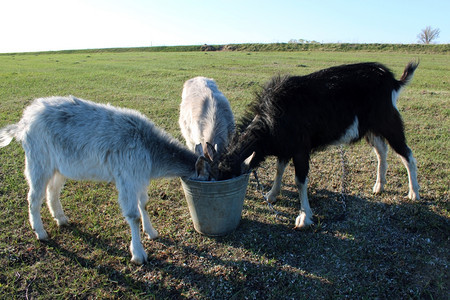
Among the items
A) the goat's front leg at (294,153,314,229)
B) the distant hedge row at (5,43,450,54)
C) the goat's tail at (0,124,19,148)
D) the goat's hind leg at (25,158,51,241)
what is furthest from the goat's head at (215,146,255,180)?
the distant hedge row at (5,43,450,54)

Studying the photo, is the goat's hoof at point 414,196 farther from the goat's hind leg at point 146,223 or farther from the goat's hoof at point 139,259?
the goat's hoof at point 139,259

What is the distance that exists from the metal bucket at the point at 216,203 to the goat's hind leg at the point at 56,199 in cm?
171

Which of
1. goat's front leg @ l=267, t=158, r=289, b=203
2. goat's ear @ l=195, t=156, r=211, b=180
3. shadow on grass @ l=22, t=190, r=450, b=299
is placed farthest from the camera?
goat's front leg @ l=267, t=158, r=289, b=203

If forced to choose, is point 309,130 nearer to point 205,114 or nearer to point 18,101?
point 205,114

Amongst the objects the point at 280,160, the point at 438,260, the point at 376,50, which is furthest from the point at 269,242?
the point at 376,50

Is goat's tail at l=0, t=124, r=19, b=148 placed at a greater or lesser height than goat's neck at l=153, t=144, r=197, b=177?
greater

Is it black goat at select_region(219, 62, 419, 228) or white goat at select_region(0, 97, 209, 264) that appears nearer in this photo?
white goat at select_region(0, 97, 209, 264)

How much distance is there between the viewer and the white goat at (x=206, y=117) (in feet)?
14.7

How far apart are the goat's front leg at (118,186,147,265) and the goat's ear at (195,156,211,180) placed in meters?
0.75

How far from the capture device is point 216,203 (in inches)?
144

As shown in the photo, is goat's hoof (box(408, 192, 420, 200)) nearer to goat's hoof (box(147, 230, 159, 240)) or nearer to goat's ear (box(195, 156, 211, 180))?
goat's ear (box(195, 156, 211, 180))

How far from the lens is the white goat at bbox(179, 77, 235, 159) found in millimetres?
4473

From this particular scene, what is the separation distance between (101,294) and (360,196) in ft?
12.1

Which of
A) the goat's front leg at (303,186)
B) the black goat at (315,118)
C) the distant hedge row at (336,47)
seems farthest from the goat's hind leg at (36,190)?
the distant hedge row at (336,47)
